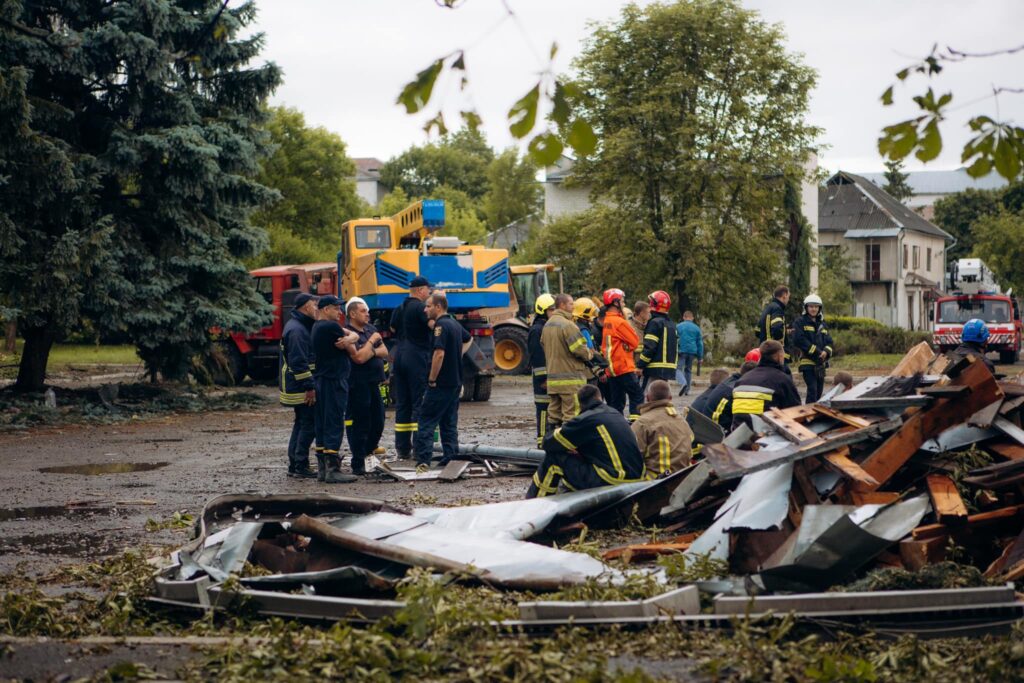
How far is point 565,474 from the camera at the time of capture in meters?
9.09

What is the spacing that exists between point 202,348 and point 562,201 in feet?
142

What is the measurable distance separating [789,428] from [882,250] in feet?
207

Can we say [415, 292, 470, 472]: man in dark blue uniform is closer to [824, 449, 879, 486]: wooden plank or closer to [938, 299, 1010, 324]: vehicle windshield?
[824, 449, 879, 486]: wooden plank

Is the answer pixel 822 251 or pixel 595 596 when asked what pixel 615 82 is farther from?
pixel 595 596

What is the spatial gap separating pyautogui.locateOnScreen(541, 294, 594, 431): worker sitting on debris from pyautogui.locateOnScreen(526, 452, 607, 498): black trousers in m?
3.26

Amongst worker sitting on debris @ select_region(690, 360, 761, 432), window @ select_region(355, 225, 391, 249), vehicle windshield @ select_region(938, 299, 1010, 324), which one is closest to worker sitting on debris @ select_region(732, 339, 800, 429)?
worker sitting on debris @ select_region(690, 360, 761, 432)

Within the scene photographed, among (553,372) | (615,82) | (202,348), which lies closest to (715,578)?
(553,372)

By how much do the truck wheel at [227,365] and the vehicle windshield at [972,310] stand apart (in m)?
25.6

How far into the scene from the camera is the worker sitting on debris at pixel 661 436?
9.65 metres

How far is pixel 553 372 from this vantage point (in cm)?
1261

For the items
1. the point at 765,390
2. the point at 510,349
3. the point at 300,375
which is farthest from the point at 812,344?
the point at 510,349

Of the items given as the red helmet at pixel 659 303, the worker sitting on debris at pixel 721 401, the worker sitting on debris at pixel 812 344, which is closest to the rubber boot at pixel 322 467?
the worker sitting on debris at pixel 721 401

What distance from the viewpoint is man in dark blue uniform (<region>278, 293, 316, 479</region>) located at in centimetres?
1182

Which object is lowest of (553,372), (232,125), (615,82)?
(553,372)
